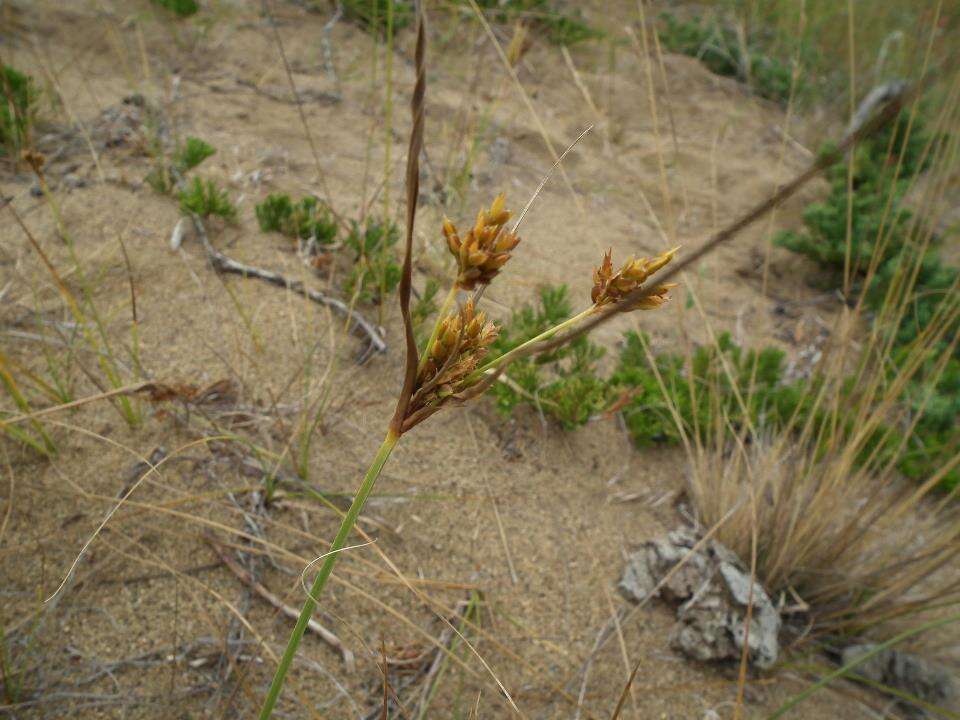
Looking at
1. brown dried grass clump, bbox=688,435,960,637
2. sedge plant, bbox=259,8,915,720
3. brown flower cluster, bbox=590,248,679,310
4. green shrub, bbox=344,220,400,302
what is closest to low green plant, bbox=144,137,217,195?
green shrub, bbox=344,220,400,302

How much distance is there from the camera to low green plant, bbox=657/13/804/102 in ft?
17.9

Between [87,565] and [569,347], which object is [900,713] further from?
[87,565]

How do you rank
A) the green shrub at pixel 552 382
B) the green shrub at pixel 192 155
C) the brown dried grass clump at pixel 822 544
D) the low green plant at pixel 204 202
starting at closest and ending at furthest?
the brown dried grass clump at pixel 822 544
the green shrub at pixel 552 382
the low green plant at pixel 204 202
the green shrub at pixel 192 155

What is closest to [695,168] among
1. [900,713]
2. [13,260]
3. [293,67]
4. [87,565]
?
[293,67]

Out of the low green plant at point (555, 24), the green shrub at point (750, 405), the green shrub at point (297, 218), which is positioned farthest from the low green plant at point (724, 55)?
the green shrub at point (297, 218)

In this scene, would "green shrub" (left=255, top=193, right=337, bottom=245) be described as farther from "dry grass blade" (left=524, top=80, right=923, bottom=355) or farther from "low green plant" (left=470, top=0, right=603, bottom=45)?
"low green plant" (left=470, top=0, right=603, bottom=45)

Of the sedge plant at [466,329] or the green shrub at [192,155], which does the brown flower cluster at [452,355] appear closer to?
the sedge plant at [466,329]

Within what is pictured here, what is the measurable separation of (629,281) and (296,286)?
204 centimetres

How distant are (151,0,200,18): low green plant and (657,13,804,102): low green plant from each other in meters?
3.64

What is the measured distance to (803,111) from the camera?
5.49 m

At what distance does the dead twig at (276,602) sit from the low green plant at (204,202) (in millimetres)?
1396

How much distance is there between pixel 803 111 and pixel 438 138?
10.8ft

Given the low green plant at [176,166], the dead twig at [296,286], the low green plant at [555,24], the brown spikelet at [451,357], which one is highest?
the brown spikelet at [451,357]

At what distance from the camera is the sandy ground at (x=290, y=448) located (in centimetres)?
159
